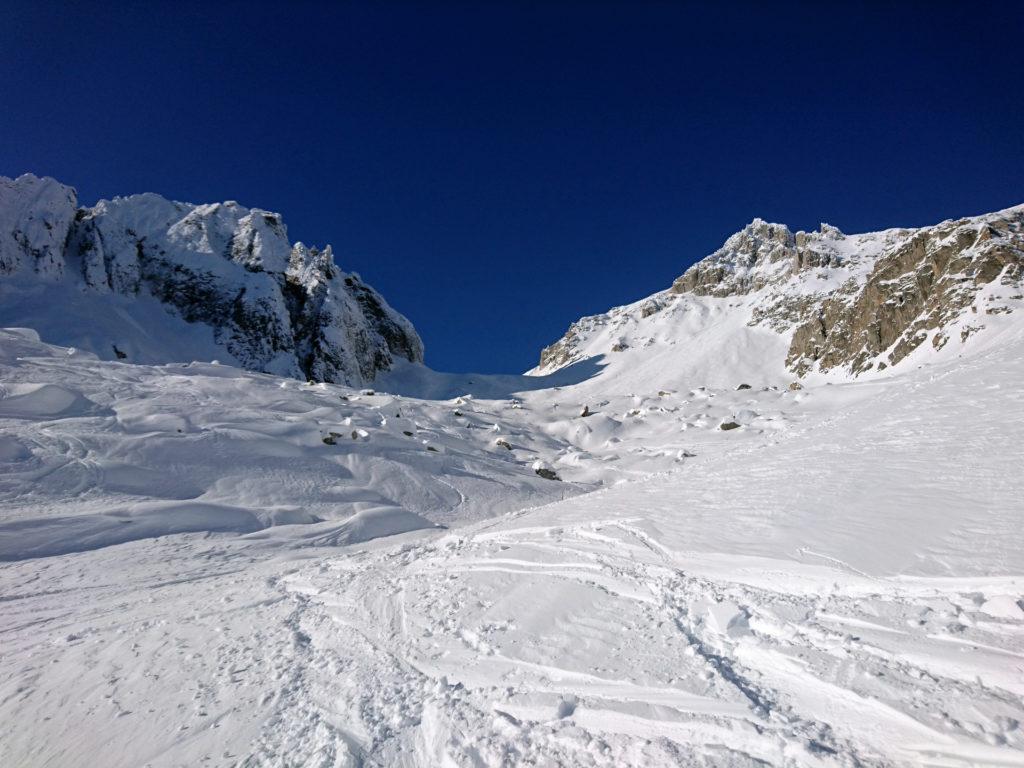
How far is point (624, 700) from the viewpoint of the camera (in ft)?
12.6

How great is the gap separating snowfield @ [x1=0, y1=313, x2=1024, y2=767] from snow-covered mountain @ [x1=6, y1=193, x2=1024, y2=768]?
35mm

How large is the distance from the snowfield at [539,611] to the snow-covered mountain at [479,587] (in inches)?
1.4

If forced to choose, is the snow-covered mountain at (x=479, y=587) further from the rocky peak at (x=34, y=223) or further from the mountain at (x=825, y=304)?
the mountain at (x=825, y=304)

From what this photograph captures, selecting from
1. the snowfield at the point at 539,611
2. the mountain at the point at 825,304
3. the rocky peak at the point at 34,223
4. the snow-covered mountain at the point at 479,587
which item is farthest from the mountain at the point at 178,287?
the mountain at the point at 825,304

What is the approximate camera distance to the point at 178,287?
189ft

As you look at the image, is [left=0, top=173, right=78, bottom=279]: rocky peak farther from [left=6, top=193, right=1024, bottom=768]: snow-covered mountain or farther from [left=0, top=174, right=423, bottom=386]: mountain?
[left=6, top=193, right=1024, bottom=768]: snow-covered mountain

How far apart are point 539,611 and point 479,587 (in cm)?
134

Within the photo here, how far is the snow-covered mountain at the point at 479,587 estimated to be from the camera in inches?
142

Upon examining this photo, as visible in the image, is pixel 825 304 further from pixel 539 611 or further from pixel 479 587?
pixel 539 611

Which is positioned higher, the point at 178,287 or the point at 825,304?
the point at 825,304

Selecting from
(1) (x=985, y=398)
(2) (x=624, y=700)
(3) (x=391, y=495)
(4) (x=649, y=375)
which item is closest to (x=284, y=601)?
A: (2) (x=624, y=700)

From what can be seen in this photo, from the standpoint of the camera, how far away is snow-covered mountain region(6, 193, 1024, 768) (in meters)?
3.61

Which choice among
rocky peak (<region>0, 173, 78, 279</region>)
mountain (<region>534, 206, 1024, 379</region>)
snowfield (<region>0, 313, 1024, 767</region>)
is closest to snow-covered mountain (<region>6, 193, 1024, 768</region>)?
snowfield (<region>0, 313, 1024, 767</region>)

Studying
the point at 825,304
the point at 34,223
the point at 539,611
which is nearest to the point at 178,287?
the point at 34,223
